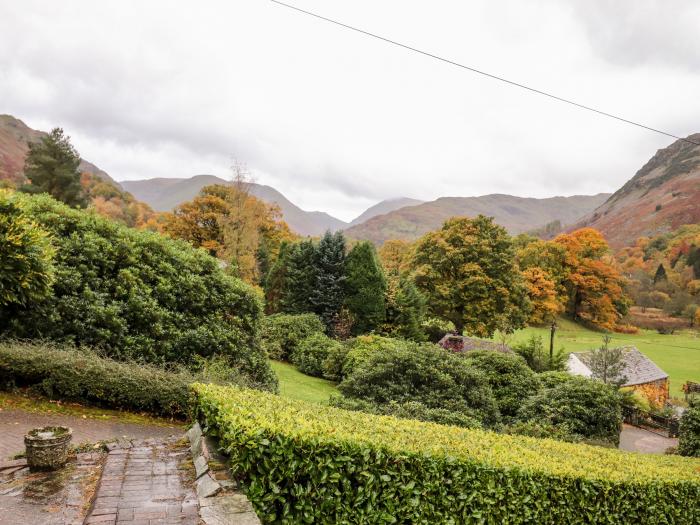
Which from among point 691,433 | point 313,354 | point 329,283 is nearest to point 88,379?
point 313,354

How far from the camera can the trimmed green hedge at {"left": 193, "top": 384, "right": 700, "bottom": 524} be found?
4316mm

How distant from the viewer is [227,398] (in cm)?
564

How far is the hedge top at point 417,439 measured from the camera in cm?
459

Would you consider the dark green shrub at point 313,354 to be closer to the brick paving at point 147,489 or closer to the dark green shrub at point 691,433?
the dark green shrub at point 691,433

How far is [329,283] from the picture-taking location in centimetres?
3059

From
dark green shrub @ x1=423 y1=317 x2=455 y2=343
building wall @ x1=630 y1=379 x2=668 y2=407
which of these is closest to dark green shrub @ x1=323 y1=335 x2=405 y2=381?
dark green shrub @ x1=423 y1=317 x2=455 y2=343

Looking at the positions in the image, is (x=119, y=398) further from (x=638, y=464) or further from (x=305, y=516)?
(x=638, y=464)

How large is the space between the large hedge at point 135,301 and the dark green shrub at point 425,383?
299 cm

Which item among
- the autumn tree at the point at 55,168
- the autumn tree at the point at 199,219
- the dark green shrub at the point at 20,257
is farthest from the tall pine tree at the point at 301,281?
the autumn tree at the point at 55,168

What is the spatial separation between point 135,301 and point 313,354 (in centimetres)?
1342

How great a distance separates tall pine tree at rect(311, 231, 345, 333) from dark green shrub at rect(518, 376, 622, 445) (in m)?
17.3

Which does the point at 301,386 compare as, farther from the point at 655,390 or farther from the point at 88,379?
the point at 655,390

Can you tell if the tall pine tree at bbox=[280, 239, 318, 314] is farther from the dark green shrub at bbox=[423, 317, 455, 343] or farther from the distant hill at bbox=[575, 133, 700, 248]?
the distant hill at bbox=[575, 133, 700, 248]

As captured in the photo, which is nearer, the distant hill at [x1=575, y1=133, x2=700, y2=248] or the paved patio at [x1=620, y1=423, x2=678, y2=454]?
the paved patio at [x1=620, y1=423, x2=678, y2=454]
